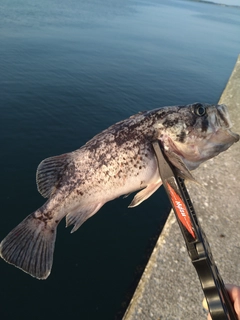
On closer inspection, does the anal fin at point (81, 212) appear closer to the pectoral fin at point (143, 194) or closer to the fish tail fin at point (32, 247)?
the fish tail fin at point (32, 247)

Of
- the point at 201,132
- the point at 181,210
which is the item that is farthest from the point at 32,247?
the point at 201,132

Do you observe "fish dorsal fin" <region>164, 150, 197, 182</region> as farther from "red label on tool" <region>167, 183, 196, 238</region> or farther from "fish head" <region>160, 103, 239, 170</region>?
"fish head" <region>160, 103, 239, 170</region>

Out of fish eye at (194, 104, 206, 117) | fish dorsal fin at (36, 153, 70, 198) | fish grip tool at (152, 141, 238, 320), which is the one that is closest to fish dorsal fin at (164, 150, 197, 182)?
fish grip tool at (152, 141, 238, 320)

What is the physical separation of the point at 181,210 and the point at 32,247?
1.95m

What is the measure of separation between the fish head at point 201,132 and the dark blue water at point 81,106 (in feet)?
18.7

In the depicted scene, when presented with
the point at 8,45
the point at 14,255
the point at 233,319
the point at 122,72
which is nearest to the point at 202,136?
the point at 233,319

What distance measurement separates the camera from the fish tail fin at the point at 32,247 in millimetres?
3363

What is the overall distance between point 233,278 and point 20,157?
1077 cm

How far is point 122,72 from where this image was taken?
25297 mm

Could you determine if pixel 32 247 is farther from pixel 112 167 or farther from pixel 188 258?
pixel 188 258

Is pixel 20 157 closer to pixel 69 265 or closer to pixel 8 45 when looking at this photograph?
pixel 69 265

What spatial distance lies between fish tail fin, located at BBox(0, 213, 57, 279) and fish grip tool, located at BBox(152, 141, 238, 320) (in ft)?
5.64

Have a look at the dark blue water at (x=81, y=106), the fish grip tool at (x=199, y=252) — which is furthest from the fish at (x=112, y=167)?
the dark blue water at (x=81, y=106)

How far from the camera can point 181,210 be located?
2814mm
